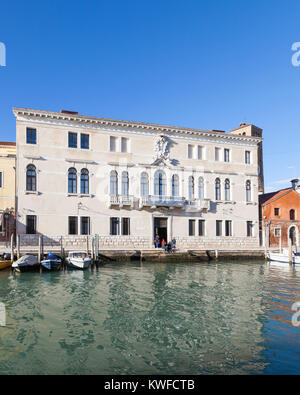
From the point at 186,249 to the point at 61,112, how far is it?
46.0ft

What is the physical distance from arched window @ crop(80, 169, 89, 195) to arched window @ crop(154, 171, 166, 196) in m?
5.46

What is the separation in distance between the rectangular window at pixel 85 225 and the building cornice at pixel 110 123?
7083 mm

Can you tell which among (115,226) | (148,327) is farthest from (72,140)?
(148,327)

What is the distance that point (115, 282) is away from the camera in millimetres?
15234

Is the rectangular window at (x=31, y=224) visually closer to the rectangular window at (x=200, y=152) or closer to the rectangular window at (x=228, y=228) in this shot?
the rectangular window at (x=200, y=152)

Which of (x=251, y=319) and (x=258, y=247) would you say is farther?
(x=258, y=247)

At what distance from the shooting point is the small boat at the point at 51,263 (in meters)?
18.9

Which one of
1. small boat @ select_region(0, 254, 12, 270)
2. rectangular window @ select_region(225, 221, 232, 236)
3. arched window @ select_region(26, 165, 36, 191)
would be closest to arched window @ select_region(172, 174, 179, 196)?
rectangular window @ select_region(225, 221, 232, 236)

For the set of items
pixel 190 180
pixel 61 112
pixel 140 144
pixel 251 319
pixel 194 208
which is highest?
pixel 61 112

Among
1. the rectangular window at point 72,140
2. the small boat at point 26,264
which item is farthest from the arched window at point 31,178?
the small boat at point 26,264

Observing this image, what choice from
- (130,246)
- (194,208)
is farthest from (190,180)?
(130,246)

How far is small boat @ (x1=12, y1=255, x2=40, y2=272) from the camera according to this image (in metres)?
18.1

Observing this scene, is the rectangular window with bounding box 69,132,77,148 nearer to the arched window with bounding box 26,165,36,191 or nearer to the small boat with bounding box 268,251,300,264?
the arched window with bounding box 26,165,36,191

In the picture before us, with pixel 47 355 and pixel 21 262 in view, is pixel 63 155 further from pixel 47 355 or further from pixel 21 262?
pixel 47 355
